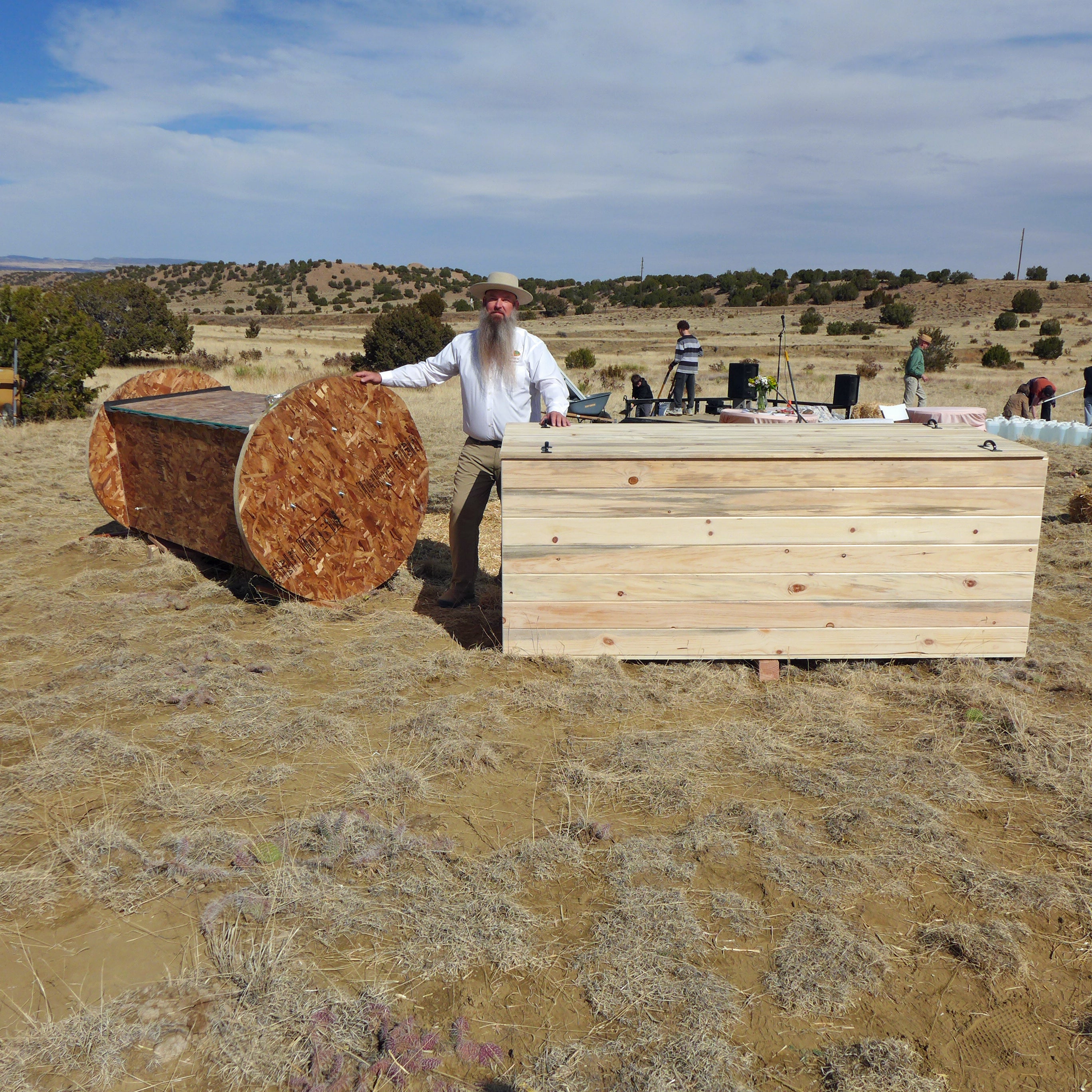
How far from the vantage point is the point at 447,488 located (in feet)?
33.6

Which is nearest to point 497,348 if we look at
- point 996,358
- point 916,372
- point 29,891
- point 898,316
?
point 29,891

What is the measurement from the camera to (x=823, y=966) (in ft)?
8.87

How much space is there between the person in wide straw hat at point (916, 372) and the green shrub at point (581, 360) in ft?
40.8

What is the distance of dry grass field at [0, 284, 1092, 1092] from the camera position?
7.89 ft

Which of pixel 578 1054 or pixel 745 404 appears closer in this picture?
pixel 578 1054

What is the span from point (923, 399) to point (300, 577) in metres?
13.6

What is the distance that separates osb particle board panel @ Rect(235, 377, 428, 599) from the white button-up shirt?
39 cm

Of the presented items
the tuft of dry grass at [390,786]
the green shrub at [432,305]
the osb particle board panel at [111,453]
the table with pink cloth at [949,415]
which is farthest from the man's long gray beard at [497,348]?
the green shrub at [432,305]

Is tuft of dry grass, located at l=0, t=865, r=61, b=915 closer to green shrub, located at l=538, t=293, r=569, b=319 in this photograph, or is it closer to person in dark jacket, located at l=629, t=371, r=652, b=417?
person in dark jacket, located at l=629, t=371, r=652, b=417

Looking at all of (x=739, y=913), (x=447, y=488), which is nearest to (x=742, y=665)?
(x=739, y=913)

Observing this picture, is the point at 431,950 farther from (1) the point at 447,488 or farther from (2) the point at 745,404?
(2) the point at 745,404

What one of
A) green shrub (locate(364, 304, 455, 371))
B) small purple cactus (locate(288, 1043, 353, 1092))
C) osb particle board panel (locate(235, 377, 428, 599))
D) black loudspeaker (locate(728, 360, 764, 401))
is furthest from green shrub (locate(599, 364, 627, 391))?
small purple cactus (locate(288, 1043, 353, 1092))

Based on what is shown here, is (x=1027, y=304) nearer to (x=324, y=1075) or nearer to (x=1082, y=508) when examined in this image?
(x=1082, y=508)

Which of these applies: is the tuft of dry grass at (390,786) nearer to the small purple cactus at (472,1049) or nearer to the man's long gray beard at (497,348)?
the small purple cactus at (472,1049)
